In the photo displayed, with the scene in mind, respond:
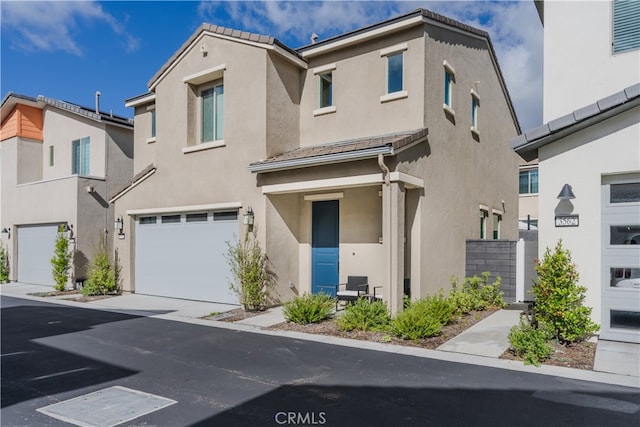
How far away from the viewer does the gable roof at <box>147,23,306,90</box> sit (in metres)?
11.4

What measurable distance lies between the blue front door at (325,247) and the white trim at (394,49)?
13.6 feet

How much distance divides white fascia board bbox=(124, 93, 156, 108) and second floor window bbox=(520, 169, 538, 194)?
21328 mm

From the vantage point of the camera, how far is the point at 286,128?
12078 mm

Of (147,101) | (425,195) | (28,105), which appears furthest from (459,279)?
(28,105)

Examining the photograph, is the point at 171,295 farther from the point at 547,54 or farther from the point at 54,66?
the point at 547,54

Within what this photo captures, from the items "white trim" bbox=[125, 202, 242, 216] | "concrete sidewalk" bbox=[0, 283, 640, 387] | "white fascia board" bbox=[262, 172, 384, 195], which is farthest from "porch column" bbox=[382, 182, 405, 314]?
"white trim" bbox=[125, 202, 242, 216]

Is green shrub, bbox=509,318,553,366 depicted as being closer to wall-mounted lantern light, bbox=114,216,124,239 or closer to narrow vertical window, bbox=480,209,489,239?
narrow vertical window, bbox=480,209,489,239

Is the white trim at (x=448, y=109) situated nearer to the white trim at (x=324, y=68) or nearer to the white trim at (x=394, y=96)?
the white trim at (x=394, y=96)

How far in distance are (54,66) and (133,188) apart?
6209 mm

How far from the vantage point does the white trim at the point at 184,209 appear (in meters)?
12.0

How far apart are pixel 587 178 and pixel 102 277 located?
46.8ft

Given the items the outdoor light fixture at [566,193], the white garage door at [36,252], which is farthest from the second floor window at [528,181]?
the white garage door at [36,252]

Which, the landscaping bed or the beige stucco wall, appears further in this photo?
the landscaping bed

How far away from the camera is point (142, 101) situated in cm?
1588
